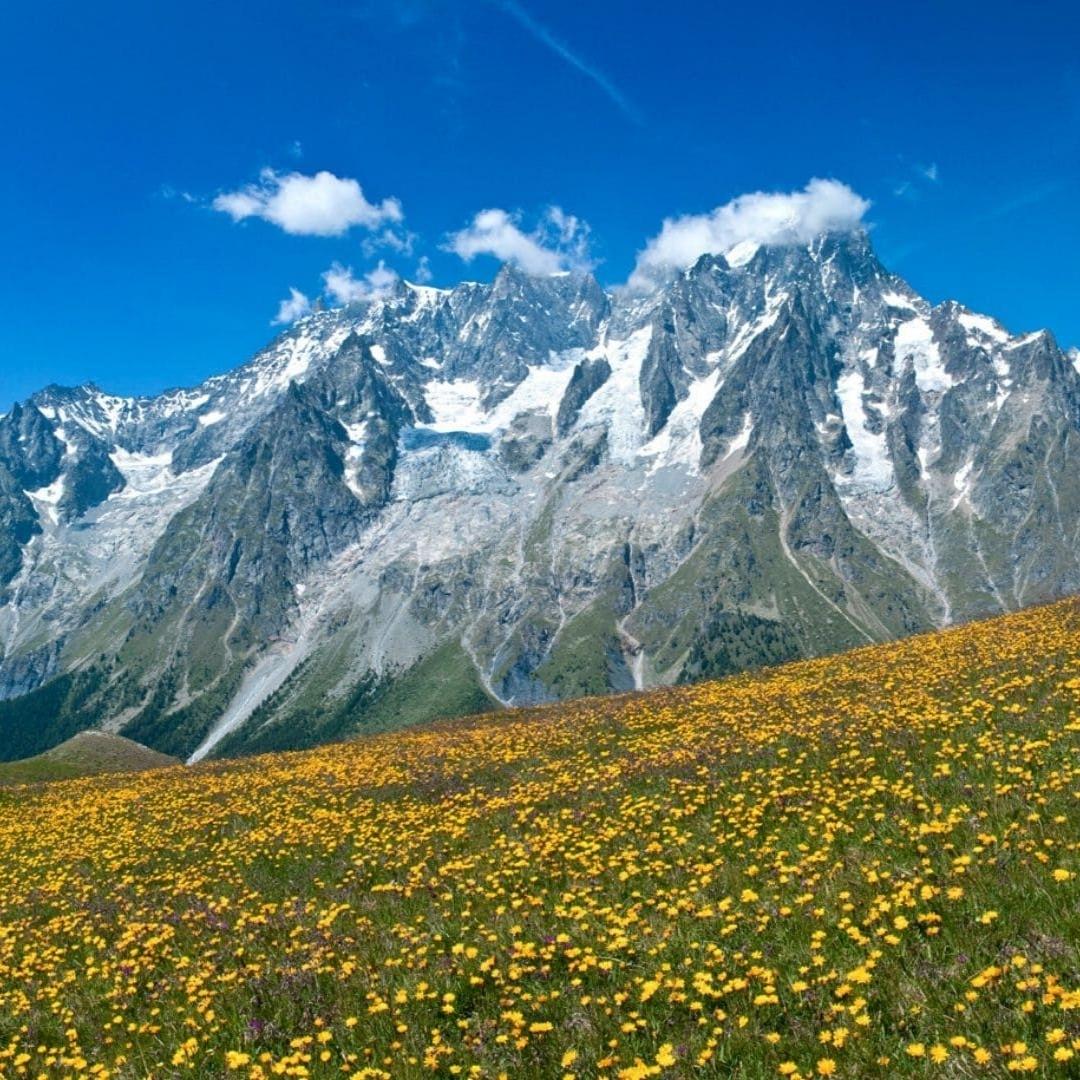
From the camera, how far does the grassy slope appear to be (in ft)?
200

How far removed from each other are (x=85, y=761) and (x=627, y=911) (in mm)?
68694

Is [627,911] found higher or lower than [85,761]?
higher

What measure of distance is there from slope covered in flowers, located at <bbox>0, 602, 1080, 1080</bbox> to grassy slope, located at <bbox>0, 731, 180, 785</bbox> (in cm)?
3967

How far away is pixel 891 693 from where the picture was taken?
24.1 m

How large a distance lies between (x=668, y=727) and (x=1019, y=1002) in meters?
Answer: 19.1

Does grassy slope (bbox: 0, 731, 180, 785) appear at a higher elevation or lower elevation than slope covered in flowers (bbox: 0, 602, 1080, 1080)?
lower

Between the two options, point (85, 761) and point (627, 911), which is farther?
point (85, 761)

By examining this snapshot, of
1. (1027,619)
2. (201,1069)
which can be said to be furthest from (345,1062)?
(1027,619)

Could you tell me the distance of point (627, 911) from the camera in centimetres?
1284

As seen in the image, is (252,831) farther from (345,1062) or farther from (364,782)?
(345,1062)

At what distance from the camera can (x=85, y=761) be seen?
68938 millimetres

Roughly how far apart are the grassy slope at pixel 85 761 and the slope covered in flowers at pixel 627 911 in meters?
39.7

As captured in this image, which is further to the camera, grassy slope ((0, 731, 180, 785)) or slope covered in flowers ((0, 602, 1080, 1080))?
grassy slope ((0, 731, 180, 785))

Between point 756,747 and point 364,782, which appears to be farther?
point 364,782
